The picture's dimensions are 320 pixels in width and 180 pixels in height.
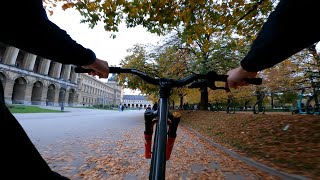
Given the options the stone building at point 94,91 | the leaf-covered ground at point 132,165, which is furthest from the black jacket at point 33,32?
the stone building at point 94,91

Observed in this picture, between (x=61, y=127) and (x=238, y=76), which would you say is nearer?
(x=238, y=76)

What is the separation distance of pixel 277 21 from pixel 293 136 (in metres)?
6.39

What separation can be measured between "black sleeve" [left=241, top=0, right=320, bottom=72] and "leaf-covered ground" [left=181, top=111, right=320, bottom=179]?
420 cm

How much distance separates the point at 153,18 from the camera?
7.39 m

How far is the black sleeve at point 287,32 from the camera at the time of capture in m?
0.84

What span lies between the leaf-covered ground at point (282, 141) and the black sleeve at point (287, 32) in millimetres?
4196

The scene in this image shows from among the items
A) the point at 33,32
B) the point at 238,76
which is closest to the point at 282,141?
the point at 238,76

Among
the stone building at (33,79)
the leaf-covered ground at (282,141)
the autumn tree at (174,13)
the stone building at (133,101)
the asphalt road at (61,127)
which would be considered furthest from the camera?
the stone building at (133,101)

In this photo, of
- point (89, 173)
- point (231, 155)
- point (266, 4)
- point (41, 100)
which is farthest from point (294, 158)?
point (41, 100)

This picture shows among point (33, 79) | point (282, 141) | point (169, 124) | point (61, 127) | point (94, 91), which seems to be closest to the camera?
point (169, 124)

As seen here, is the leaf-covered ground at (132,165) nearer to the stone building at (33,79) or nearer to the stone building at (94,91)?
the stone building at (33,79)

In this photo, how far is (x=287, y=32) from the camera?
3.01 ft

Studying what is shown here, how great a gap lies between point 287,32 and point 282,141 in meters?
6.30

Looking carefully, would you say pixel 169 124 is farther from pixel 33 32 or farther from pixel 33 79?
pixel 33 79
